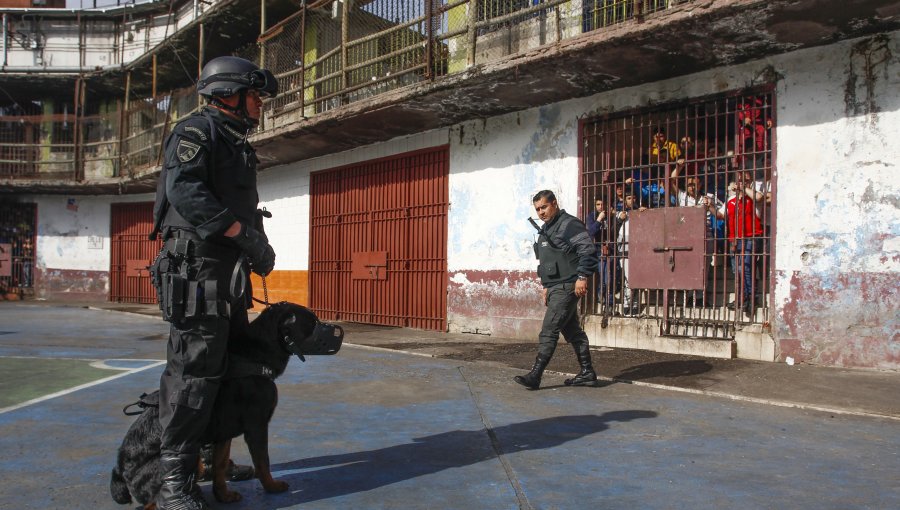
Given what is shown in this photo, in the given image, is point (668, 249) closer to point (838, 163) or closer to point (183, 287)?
point (838, 163)

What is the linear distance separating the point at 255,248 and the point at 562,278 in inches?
144

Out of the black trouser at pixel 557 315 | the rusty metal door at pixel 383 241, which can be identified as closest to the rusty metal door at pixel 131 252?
the rusty metal door at pixel 383 241

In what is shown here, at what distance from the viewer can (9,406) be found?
490 cm

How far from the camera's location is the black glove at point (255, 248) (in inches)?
118

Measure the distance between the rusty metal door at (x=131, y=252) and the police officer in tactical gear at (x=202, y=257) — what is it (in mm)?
18902

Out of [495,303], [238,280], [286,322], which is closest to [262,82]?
[238,280]

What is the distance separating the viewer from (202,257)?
2.98 meters

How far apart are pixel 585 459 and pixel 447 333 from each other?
7449mm

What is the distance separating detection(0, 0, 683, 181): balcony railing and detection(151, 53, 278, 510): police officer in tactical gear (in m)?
5.56

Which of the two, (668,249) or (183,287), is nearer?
(183,287)

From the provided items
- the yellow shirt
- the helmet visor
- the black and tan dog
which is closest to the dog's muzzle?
the black and tan dog

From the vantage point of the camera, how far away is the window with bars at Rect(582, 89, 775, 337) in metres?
7.92

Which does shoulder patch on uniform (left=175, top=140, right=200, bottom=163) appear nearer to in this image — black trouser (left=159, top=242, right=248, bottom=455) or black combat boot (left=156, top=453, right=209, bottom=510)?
black trouser (left=159, top=242, right=248, bottom=455)

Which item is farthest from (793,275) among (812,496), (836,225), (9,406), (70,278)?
(70,278)
